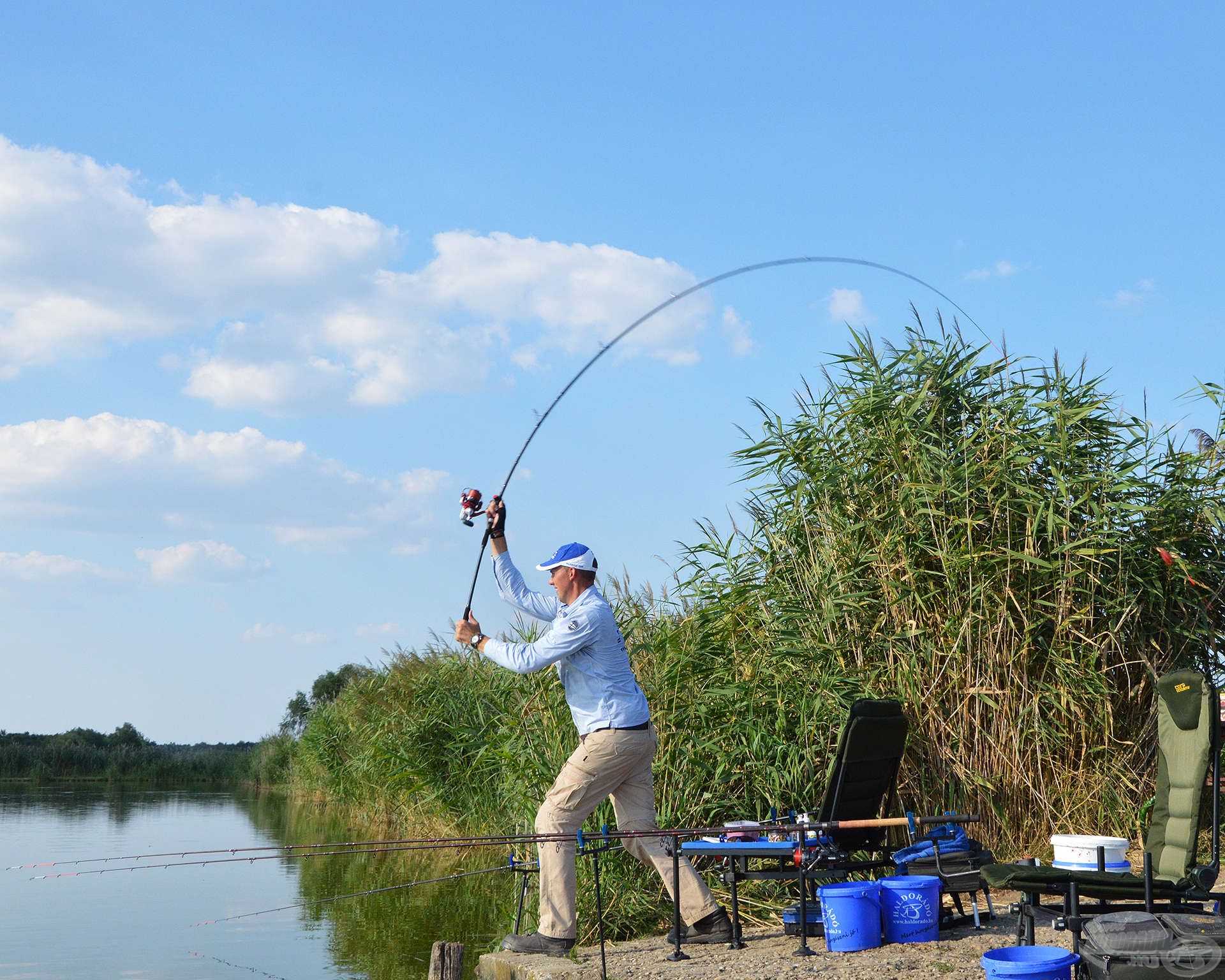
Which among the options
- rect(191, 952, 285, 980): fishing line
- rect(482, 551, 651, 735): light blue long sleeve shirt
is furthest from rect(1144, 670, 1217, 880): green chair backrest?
rect(191, 952, 285, 980): fishing line

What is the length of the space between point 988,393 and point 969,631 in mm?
1929

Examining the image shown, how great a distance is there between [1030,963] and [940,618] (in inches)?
146

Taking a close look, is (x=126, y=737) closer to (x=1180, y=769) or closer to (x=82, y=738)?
(x=82, y=738)

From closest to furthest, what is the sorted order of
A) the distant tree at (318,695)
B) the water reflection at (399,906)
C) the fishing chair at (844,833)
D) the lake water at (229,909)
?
the fishing chair at (844,833), the lake water at (229,909), the water reflection at (399,906), the distant tree at (318,695)

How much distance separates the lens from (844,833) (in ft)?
19.0

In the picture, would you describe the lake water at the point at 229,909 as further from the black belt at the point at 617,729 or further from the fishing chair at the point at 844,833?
the black belt at the point at 617,729

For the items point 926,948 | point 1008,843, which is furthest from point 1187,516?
point 926,948

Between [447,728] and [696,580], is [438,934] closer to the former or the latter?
[696,580]

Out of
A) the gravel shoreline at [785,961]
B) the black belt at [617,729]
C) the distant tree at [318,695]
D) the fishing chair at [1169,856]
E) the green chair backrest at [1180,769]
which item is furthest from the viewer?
the distant tree at [318,695]

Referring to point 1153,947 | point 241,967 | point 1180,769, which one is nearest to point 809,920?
point 1180,769

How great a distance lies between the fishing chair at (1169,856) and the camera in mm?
4680

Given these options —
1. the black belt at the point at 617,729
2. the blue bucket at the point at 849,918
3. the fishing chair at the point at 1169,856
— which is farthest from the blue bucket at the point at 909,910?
the black belt at the point at 617,729

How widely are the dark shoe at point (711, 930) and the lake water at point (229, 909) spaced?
157cm

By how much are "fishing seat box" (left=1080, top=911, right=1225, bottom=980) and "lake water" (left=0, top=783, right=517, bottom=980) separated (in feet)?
12.0
